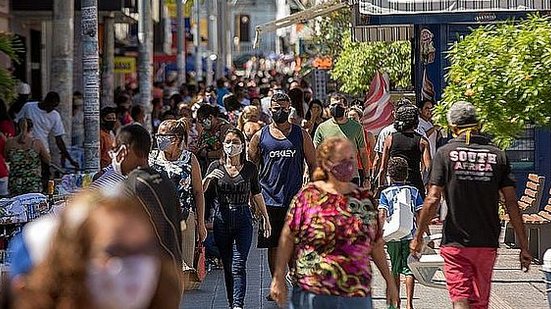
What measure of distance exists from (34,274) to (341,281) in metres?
3.69

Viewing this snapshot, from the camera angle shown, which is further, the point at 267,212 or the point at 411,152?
the point at 411,152

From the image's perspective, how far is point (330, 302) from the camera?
21.0 feet

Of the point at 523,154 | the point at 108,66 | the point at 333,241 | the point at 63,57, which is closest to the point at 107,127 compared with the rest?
the point at 63,57

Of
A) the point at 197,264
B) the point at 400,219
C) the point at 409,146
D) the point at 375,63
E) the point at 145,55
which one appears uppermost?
the point at 145,55

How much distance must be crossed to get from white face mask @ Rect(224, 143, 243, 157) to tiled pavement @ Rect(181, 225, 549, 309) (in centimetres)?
146

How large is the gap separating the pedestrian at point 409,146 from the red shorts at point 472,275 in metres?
3.06

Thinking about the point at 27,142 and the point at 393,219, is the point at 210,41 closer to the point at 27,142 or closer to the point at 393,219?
the point at 27,142

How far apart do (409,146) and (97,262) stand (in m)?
8.36

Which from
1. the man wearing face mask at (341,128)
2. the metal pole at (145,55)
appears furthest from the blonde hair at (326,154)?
the metal pole at (145,55)

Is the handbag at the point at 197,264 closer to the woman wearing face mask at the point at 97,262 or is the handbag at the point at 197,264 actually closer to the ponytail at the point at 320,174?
the ponytail at the point at 320,174

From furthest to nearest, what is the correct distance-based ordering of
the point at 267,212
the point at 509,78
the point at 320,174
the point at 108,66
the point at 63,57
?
the point at 108,66 → the point at 63,57 → the point at 267,212 → the point at 509,78 → the point at 320,174

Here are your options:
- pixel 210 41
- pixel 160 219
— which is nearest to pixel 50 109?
pixel 160 219

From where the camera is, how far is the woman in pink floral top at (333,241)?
6.40 metres

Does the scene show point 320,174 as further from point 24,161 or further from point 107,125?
point 107,125
